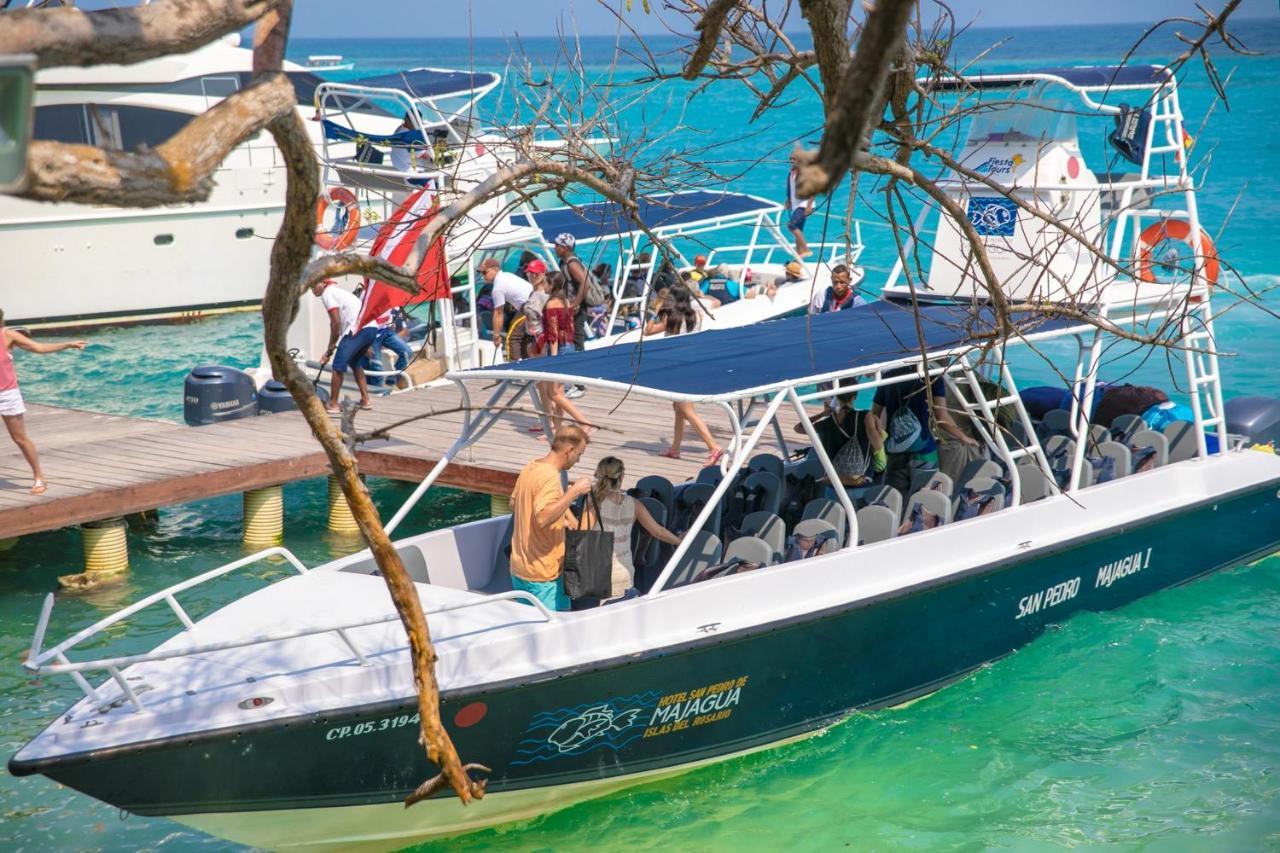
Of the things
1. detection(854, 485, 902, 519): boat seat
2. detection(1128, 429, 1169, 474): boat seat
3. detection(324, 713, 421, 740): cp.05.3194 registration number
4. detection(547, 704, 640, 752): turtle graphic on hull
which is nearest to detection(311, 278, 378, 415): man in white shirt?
detection(854, 485, 902, 519): boat seat

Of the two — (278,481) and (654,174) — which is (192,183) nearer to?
→ (654,174)

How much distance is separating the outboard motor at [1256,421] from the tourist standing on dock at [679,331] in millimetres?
4319

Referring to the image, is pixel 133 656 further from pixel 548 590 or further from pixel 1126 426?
pixel 1126 426

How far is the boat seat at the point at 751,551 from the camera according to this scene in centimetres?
770

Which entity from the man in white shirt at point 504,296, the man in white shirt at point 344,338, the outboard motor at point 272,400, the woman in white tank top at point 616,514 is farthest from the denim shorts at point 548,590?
the man in white shirt at point 504,296

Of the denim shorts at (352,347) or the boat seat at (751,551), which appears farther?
the denim shorts at (352,347)

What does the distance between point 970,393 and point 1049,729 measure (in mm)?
2790

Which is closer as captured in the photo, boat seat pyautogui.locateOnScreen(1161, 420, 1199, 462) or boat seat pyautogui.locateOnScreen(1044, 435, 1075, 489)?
boat seat pyautogui.locateOnScreen(1044, 435, 1075, 489)

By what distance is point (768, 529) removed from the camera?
26.3 ft

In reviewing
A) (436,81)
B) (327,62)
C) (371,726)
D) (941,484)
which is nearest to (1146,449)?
(941,484)

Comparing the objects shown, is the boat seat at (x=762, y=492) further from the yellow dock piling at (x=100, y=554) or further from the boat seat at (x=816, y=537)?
the yellow dock piling at (x=100, y=554)

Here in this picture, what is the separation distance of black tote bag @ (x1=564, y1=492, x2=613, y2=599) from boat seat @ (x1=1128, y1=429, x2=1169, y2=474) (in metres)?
4.49

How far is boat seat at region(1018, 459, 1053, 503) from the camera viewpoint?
901 centimetres

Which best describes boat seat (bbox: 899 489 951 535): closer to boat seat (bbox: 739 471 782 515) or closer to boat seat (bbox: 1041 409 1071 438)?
boat seat (bbox: 739 471 782 515)
